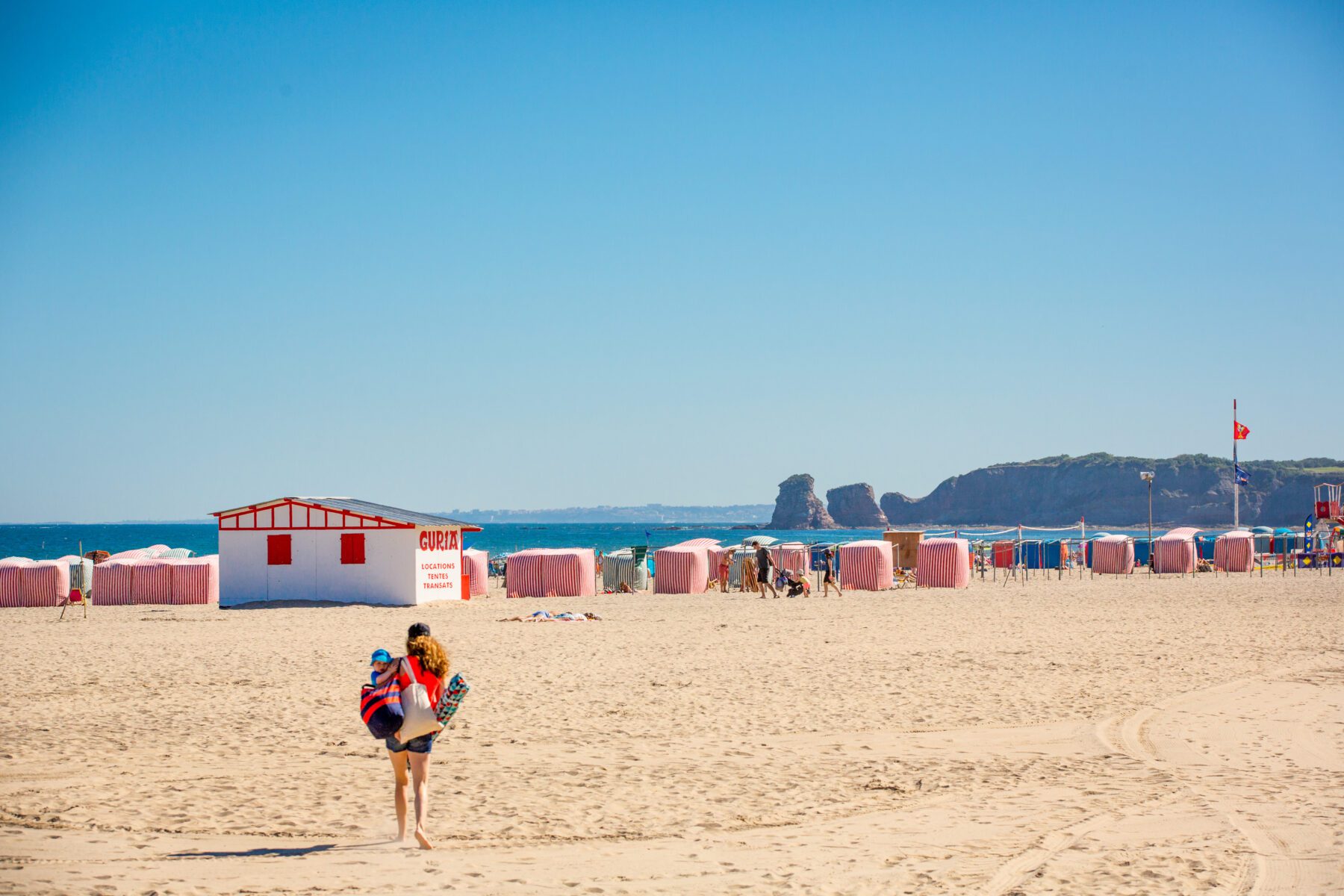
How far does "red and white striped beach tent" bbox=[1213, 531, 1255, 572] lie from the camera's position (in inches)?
1481

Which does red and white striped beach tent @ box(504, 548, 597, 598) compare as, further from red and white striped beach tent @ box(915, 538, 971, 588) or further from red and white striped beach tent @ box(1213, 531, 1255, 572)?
red and white striped beach tent @ box(1213, 531, 1255, 572)

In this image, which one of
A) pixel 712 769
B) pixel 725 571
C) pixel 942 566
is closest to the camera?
pixel 712 769

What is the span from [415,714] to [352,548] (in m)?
20.8

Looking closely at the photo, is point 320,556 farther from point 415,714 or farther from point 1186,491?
point 1186,491

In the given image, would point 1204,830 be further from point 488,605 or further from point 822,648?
point 488,605

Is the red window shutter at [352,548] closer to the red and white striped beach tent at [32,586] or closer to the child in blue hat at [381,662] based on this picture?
the red and white striped beach tent at [32,586]

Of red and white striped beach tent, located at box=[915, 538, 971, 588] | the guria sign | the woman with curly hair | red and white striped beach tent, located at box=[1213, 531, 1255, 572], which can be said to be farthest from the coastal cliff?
the woman with curly hair

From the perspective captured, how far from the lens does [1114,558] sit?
1481 inches

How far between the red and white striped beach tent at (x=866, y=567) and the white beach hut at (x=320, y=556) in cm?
1109

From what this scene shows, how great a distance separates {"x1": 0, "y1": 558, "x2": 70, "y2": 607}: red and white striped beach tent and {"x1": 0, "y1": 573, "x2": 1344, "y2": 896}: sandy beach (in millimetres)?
13337

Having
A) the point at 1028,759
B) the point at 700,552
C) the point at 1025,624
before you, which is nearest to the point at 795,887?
the point at 1028,759

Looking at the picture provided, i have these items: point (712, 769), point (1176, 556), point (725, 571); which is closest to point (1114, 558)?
point (1176, 556)

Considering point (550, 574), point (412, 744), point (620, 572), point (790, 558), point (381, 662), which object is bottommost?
point (620, 572)

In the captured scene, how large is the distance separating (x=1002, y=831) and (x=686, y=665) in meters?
7.51
